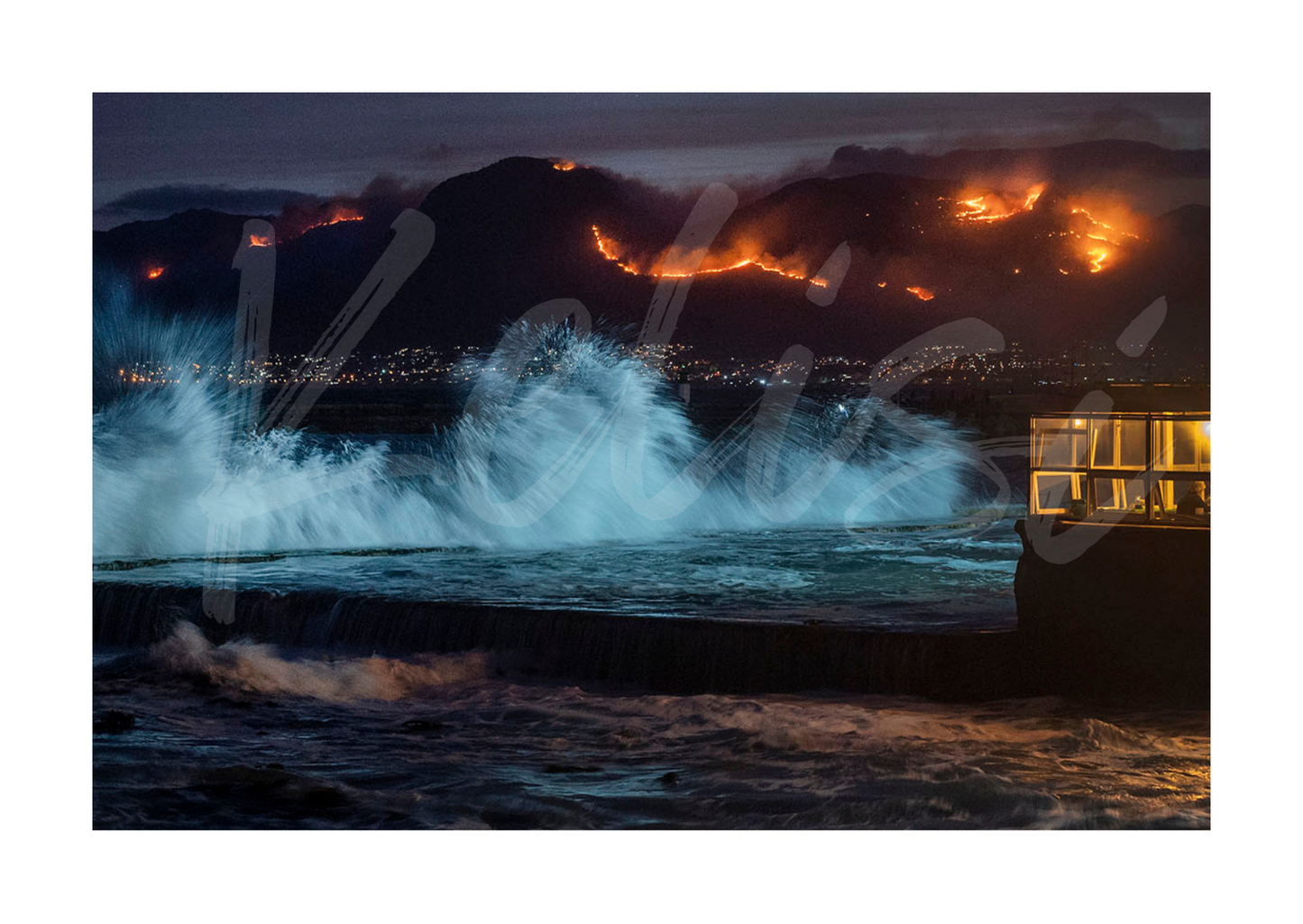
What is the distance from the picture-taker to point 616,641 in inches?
238

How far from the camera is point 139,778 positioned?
5.24 meters

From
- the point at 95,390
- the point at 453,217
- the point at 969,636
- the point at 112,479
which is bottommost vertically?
the point at 969,636

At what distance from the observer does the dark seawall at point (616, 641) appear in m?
5.59

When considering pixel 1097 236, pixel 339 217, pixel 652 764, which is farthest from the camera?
pixel 339 217

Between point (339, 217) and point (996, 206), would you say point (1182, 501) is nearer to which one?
point (996, 206)

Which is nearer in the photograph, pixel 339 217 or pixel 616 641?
pixel 616 641

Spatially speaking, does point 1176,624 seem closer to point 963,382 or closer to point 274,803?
point 963,382

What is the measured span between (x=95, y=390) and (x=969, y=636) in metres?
4.83

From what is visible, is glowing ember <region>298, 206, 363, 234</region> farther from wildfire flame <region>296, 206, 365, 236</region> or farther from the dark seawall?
the dark seawall

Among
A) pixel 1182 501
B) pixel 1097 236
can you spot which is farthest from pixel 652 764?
pixel 1097 236

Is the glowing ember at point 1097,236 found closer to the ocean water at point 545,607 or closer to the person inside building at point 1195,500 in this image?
the person inside building at point 1195,500

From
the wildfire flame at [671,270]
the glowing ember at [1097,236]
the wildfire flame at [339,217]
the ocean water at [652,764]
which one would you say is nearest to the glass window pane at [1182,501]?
the ocean water at [652,764]

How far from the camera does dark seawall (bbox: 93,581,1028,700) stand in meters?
5.59

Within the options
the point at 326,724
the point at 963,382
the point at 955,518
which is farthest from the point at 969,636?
the point at 955,518
